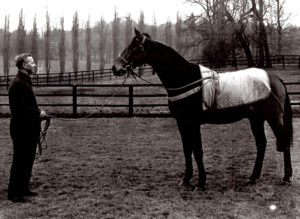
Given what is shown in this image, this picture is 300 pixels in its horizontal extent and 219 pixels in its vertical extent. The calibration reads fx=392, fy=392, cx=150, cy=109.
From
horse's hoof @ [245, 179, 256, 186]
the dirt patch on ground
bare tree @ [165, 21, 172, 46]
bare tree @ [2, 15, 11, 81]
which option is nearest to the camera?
the dirt patch on ground

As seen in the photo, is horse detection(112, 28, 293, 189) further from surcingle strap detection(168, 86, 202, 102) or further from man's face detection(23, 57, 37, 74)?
man's face detection(23, 57, 37, 74)

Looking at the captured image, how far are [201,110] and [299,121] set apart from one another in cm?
800

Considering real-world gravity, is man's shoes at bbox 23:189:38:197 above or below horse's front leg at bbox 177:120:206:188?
below

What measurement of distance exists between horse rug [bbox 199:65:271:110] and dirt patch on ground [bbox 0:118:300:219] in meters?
1.23

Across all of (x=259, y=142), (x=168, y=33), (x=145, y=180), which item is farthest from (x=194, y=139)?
(x=168, y=33)

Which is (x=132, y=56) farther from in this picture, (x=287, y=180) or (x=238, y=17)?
(x=238, y=17)

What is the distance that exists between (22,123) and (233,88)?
298cm

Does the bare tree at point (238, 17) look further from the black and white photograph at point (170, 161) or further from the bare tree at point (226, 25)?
the black and white photograph at point (170, 161)

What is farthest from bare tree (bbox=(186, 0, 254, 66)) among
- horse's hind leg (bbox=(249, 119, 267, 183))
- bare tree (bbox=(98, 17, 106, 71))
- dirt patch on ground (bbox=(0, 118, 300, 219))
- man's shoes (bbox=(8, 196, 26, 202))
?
man's shoes (bbox=(8, 196, 26, 202))

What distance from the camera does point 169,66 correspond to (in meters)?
5.60

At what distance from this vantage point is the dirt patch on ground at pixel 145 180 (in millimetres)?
4664

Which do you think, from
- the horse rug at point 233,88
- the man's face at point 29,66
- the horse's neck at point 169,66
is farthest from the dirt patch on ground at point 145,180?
the man's face at point 29,66

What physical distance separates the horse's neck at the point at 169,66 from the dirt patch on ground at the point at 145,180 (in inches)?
61.3

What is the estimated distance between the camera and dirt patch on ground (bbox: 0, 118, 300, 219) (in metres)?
4.66
